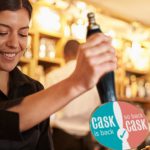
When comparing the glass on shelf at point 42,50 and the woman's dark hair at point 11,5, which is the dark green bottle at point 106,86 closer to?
the woman's dark hair at point 11,5

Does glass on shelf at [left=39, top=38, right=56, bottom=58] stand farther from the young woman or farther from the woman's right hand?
the woman's right hand

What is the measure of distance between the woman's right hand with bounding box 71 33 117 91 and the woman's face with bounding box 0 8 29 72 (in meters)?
0.26

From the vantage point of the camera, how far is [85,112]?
213cm

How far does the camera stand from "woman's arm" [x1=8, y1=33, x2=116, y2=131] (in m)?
0.43

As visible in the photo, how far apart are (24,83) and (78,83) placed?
37 centimetres

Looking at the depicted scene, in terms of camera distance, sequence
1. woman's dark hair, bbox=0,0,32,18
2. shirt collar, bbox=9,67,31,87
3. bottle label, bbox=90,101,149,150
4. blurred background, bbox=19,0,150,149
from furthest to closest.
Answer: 1. blurred background, bbox=19,0,150,149
2. shirt collar, bbox=9,67,31,87
3. woman's dark hair, bbox=0,0,32,18
4. bottle label, bbox=90,101,149,150

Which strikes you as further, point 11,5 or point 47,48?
point 47,48

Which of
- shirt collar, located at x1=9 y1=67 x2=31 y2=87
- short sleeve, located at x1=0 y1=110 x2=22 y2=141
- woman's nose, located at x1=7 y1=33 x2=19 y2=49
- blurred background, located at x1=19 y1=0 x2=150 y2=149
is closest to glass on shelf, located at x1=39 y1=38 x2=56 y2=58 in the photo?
blurred background, located at x1=19 y1=0 x2=150 y2=149

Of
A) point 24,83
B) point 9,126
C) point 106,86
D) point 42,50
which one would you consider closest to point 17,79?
point 24,83

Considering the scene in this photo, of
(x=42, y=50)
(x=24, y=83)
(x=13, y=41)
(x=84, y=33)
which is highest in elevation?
(x=13, y=41)

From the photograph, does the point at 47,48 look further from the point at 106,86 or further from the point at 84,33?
the point at 106,86

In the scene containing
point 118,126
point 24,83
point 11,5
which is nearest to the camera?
point 118,126

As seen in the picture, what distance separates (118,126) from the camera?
16.7 inches

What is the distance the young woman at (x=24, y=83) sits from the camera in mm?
430
